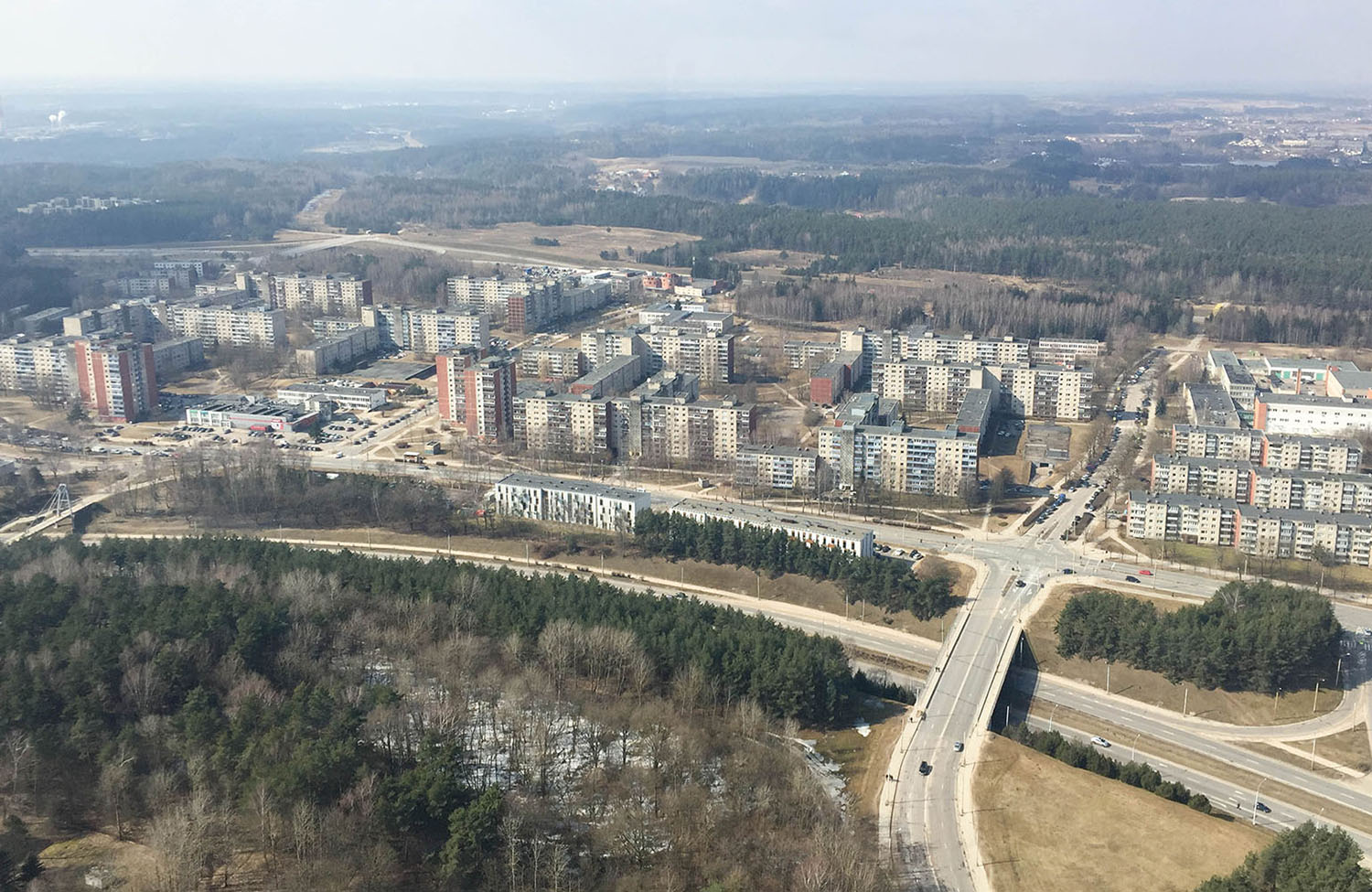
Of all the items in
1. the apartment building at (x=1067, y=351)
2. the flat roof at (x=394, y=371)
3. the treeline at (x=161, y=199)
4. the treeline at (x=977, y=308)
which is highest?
the treeline at (x=161, y=199)

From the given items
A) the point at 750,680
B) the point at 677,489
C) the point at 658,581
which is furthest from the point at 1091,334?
the point at 750,680

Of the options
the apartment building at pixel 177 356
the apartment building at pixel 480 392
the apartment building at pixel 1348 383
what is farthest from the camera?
the apartment building at pixel 177 356

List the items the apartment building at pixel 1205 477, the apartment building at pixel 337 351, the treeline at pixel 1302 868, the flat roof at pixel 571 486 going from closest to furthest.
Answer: the treeline at pixel 1302 868, the flat roof at pixel 571 486, the apartment building at pixel 1205 477, the apartment building at pixel 337 351

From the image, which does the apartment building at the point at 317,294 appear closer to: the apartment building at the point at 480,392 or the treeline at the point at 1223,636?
the apartment building at the point at 480,392

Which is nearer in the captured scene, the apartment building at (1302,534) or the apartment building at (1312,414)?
the apartment building at (1302,534)

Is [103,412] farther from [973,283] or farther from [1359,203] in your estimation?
[1359,203]

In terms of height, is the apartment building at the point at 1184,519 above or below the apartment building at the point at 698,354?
below

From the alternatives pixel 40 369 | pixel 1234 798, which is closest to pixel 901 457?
pixel 1234 798

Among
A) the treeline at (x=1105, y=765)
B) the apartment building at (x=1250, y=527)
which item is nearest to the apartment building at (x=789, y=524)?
the apartment building at (x=1250, y=527)
